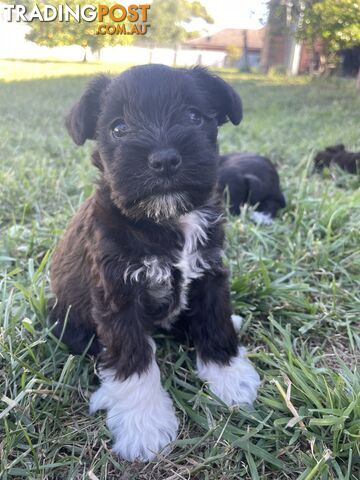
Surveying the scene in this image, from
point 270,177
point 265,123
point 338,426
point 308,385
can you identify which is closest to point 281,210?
point 270,177

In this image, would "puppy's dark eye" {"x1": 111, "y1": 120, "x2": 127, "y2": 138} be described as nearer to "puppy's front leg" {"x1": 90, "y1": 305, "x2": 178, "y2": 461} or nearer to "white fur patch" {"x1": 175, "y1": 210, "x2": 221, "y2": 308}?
"white fur patch" {"x1": 175, "y1": 210, "x2": 221, "y2": 308}

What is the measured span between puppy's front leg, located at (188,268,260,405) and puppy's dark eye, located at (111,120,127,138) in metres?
0.75

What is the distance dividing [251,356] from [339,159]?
3.69m

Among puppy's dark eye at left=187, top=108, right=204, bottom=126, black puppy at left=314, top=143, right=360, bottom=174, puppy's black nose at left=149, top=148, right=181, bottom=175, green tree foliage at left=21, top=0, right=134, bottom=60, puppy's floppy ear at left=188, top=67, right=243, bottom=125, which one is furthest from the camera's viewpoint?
black puppy at left=314, top=143, right=360, bottom=174

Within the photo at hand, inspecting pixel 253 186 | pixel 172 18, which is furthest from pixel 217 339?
pixel 172 18

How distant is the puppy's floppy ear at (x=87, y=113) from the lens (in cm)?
203

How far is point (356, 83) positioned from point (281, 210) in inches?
202

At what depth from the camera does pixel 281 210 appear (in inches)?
163

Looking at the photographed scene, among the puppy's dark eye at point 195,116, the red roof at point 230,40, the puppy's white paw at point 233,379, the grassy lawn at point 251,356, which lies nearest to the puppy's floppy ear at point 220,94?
the puppy's dark eye at point 195,116

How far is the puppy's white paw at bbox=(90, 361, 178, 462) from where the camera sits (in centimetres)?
178

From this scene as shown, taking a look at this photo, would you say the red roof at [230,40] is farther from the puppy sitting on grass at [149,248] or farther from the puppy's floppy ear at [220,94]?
the puppy sitting on grass at [149,248]

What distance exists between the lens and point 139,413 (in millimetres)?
1857

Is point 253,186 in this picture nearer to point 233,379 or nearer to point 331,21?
point 233,379

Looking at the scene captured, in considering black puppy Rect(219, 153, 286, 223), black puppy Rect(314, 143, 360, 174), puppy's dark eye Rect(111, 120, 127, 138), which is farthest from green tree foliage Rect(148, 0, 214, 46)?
puppy's dark eye Rect(111, 120, 127, 138)
